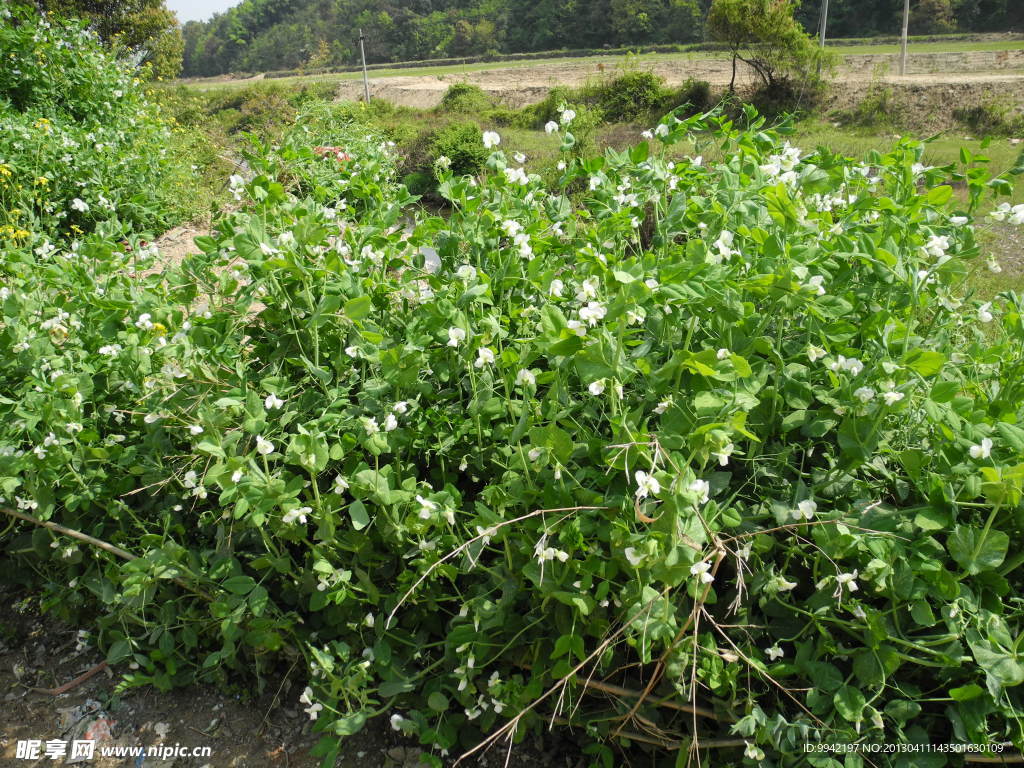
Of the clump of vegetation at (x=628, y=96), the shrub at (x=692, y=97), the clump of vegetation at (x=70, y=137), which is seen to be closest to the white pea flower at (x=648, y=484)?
the clump of vegetation at (x=70, y=137)

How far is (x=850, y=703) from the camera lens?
1143 millimetres

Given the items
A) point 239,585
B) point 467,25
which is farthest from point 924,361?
point 467,25

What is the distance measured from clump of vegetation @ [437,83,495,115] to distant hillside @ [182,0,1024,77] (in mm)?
14393

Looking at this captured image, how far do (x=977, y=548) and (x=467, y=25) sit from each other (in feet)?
161

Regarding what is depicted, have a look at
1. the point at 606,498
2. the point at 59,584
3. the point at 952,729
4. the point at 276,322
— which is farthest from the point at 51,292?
the point at 952,729

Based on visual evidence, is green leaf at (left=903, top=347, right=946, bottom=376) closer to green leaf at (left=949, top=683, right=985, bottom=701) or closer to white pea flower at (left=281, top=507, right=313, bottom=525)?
green leaf at (left=949, top=683, right=985, bottom=701)

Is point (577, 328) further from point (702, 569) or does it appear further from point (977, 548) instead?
point (977, 548)

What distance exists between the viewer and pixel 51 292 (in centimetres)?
227

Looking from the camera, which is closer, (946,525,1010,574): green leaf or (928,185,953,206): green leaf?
(946,525,1010,574): green leaf

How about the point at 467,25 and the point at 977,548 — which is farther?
the point at 467,25

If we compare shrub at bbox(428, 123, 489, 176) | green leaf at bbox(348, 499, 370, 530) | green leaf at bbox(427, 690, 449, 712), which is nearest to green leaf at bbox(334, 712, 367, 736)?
green leaf at bbox(427, 690, 449, 712)

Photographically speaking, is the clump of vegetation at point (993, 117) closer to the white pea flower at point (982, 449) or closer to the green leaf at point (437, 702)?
the white pea flower at point (982, 449)

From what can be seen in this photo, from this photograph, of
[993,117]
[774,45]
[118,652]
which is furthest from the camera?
[774,45]

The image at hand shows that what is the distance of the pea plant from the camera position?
3.71ft
